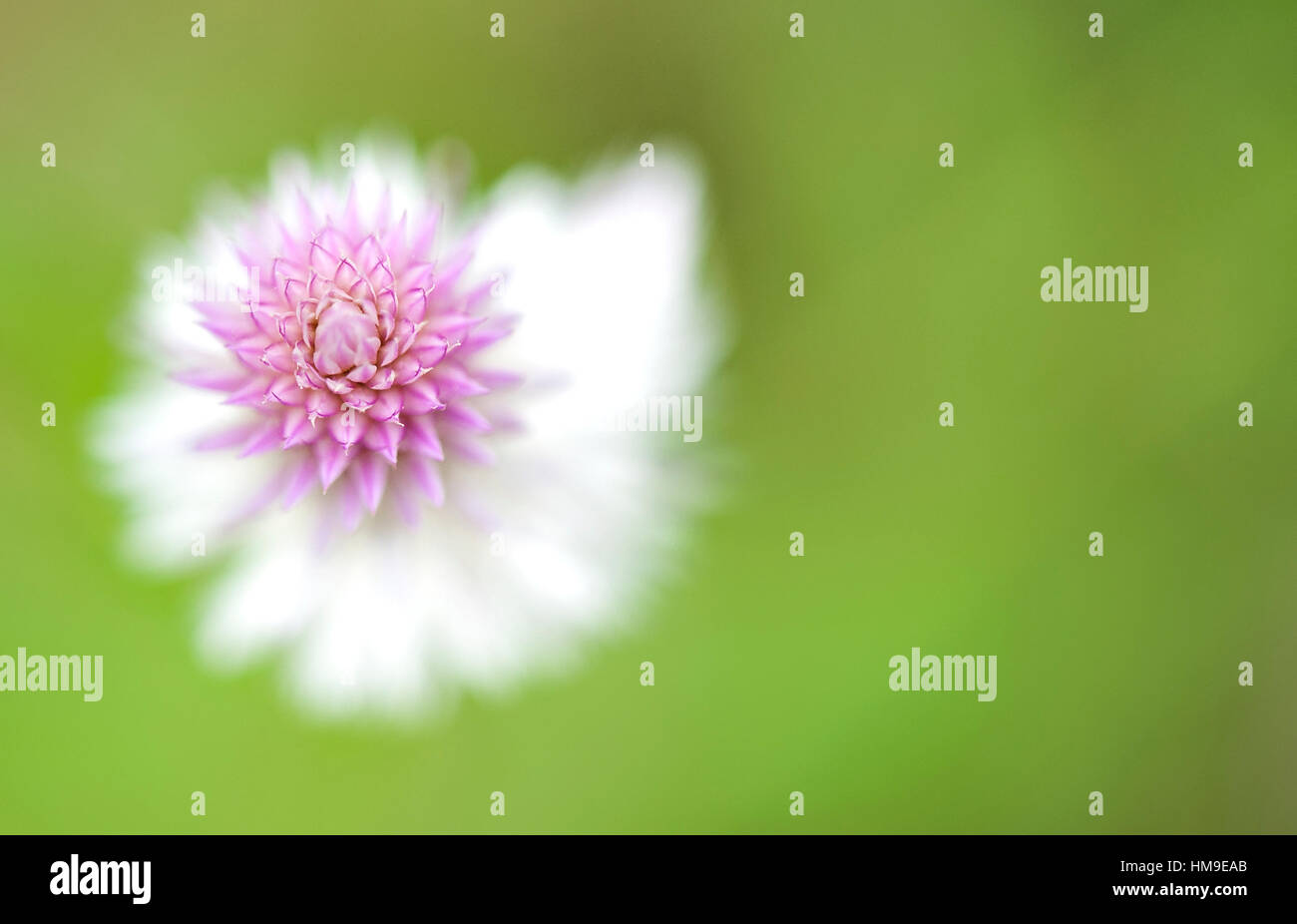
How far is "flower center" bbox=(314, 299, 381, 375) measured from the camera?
91cm

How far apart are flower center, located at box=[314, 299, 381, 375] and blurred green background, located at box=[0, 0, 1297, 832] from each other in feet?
0.79

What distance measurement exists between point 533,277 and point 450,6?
0.33m

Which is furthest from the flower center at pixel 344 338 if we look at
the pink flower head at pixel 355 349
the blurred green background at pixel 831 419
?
the blurred green background at pixel 831 419

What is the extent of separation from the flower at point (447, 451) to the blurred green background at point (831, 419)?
0.14 feet

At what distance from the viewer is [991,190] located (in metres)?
1.06

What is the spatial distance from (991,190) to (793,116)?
25 centimetres

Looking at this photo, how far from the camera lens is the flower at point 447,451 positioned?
1.00m

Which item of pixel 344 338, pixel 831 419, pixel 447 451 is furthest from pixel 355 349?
pixel 831 419

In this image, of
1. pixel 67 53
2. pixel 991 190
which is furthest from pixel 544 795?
pixel 67 53

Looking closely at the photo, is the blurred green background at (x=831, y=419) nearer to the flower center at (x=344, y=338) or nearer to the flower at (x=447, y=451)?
the flower at (x=447, y=451)

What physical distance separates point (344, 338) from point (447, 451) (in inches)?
6.8

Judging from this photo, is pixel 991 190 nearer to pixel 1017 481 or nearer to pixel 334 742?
pixel 1017 481
